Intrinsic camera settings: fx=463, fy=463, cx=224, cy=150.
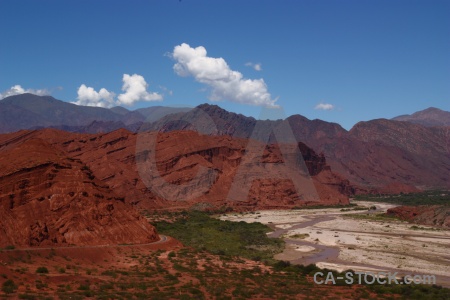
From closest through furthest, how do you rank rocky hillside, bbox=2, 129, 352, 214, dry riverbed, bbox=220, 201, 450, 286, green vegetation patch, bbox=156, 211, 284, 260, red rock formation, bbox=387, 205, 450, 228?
dry riverbed, bbox=220, 201, 450, 286, green vegetation patch, bbox=156, 211, 284, 260, red rock formation, bbox=387, 205, 450, 228, rocky hillside, bbox=2, 129, 352, 214

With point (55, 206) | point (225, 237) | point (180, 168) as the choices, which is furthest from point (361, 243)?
point (180, 168)

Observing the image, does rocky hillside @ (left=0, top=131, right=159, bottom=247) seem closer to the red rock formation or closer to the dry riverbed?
the dry riverbed

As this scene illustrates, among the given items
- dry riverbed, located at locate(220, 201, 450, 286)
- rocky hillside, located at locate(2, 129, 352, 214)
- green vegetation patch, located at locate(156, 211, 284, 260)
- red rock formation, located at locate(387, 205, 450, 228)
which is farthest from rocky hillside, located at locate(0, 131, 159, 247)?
red rock formation, located at locate(387, 205, 450, 228)

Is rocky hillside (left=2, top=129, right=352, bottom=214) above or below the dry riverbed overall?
above

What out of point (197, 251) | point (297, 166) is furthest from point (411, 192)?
point (197, 251)

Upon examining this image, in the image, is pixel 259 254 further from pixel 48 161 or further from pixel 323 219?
pixel 323 219

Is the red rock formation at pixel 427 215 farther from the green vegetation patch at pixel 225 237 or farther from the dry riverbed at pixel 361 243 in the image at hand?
the green vegetation patch at pixel 225 237

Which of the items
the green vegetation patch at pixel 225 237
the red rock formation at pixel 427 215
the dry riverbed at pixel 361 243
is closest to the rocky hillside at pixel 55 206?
the green vegetation patch at pixel 225 237
